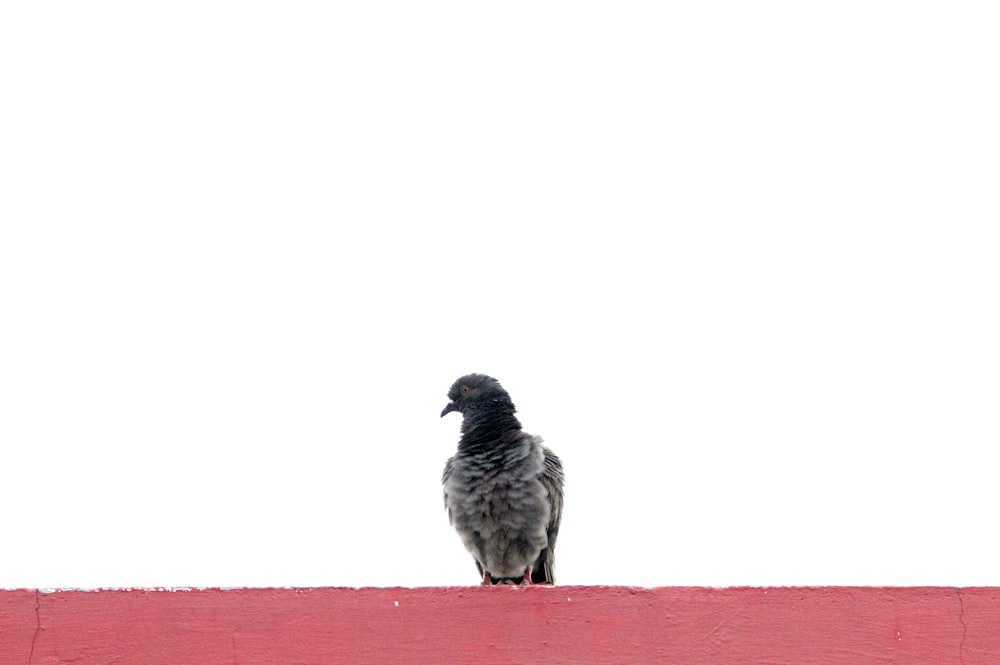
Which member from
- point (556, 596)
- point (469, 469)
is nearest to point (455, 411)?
point (469, 469)

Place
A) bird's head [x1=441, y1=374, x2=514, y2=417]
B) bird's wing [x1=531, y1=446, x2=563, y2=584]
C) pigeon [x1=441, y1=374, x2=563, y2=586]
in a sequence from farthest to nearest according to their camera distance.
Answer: bird's head [x1=441, y1=374, x2=514, y2=417], bird's wing [x1=531, y1=446, x2=563, y2=584], pigeon [x1=441, y1=374, x2=563, y2=586]

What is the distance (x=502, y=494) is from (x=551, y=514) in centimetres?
40

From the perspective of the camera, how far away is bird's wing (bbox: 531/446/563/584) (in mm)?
5355

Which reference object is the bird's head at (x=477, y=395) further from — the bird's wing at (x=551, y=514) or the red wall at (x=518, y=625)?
the red wall at (x=518, y=625)

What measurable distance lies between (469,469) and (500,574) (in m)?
0.74

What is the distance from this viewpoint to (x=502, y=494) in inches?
203

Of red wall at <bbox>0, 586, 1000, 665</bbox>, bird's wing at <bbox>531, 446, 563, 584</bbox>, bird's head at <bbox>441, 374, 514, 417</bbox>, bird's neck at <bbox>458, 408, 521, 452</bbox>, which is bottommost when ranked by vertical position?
red wall at <bbox>0, 586, 1000, 665</bbox>

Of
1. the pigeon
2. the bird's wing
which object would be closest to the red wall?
the pigeon

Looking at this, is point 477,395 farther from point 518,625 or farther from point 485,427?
point 518,625

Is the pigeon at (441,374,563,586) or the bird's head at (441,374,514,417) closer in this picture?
the pigeon at (441,374,563,586)

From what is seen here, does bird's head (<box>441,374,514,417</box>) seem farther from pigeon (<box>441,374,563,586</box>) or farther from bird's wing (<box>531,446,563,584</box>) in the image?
bird's wing (<box>531,446,563,584</box>)

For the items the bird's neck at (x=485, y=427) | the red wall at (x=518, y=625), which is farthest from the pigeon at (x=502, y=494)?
the red wall at (x=518, y=625)

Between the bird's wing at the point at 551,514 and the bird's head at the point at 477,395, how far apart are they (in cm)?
43

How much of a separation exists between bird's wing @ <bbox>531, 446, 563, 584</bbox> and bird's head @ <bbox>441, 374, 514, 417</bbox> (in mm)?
426
